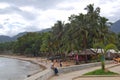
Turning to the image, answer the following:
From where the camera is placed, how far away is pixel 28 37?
138125 mm

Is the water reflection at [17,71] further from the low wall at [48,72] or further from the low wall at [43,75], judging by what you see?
the low wall at [43,75]

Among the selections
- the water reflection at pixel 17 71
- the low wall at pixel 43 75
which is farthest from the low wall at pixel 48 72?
the water reflection at pixel 17 71

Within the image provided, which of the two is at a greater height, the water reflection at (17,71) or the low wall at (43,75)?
the low wall at (43,75)

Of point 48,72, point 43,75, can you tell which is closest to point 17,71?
point 48,72

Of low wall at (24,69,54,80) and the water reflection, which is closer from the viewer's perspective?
low wall at (24,69,54,80)

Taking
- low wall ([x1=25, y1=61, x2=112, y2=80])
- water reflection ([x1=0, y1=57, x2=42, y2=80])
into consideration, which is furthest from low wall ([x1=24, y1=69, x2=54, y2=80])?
water reflection ([x1=0, y1=57, x2=42, y2=80])

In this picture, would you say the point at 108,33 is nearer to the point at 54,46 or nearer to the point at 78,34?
the point at 78,34

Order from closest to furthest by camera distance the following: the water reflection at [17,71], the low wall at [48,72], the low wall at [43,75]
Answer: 1. the low wall at [43,75]
2. the low wall at [48,72]
3. the water reflection at [17,71]

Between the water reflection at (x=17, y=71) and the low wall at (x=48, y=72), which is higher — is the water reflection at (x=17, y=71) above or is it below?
below

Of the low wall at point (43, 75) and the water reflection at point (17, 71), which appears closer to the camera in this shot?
the low wall at point (43, 75)

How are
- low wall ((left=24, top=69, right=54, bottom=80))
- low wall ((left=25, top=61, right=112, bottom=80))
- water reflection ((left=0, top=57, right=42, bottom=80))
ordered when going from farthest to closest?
water reflection ((left=0, top=57, right=42, bottom=80)), low wall ((left=25, top=61, right=112, bottom=80)), low wall ((left=24, top=69, right=54, bottom=80))

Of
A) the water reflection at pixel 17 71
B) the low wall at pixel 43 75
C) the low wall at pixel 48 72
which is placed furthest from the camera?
the water reflection at pixel 17 71

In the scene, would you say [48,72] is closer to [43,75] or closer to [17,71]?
[43,75]

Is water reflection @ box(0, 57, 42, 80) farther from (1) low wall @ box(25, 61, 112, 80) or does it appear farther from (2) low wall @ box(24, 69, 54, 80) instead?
(2) low wall @ box(24, 69, 54, 80)
